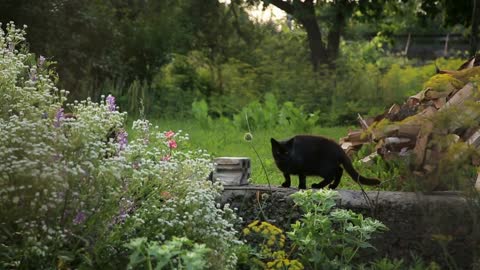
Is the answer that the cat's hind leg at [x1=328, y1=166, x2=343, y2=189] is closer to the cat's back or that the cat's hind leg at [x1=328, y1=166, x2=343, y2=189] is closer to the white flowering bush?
the cat's back

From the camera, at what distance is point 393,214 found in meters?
5.94

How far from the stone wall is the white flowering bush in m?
1.32

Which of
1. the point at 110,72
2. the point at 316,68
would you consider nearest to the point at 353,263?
the point at 110,72

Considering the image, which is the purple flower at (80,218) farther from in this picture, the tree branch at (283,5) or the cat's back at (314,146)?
the tree branch at (283,5)

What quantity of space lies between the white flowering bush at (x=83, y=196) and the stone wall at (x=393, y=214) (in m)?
1.32

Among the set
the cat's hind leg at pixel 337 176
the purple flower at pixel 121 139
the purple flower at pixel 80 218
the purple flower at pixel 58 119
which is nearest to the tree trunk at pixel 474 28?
the cat's hind leg at pixel 337 176

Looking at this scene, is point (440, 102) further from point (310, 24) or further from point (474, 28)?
point (310, 24)

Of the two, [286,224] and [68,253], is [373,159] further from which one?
[68,253]

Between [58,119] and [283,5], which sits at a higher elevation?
[283,5]

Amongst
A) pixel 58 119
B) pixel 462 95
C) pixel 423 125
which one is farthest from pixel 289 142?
pixel 58 119

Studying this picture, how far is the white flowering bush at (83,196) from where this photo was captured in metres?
3.98

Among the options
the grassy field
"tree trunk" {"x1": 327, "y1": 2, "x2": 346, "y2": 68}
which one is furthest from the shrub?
"tree trunk" {"x1": 327, "y1": 2, "x2": 346, "y2": 68}

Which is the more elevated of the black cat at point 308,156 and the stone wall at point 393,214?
the black cat at point 308,156

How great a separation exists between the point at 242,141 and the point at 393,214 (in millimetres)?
5196
